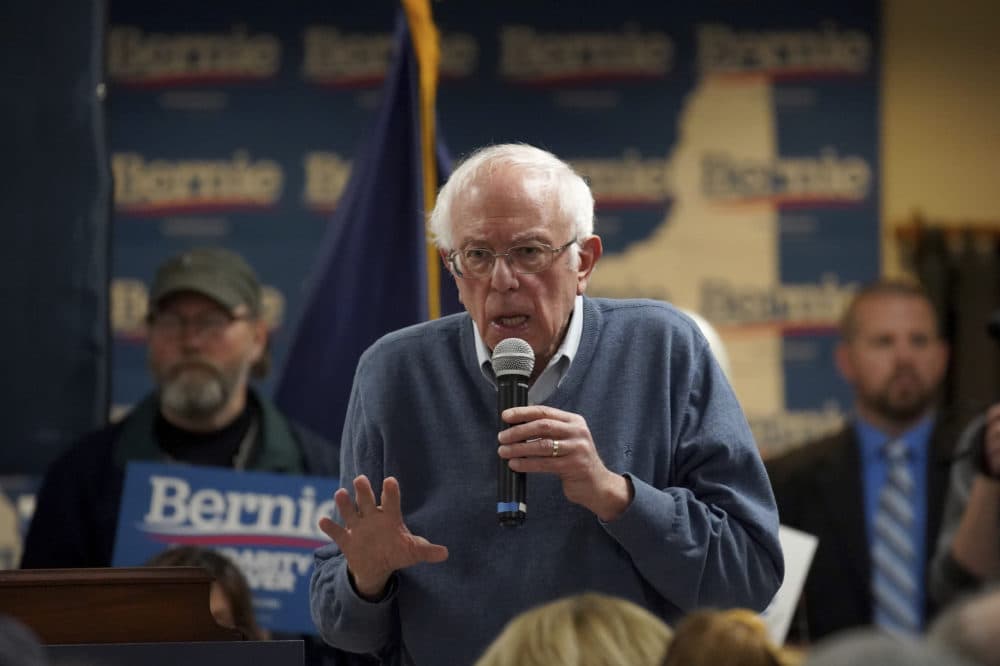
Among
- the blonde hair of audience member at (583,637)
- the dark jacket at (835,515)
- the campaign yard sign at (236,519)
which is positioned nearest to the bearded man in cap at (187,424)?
the campaign yard sign at (236,519)

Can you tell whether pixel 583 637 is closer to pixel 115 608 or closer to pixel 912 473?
pixel 115 608

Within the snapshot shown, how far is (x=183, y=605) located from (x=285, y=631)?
1634 millimetres

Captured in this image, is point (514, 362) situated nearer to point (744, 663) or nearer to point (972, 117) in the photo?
point (744, 663)

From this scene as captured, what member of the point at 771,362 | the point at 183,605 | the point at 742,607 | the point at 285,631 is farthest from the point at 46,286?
the point at 771,362

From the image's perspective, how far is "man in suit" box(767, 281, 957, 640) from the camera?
15.0ft

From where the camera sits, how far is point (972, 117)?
7.37m

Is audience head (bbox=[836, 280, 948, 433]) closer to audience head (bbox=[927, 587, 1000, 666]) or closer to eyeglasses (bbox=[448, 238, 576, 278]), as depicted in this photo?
eyeglasses (bbox=[448, 238, 576, 278])

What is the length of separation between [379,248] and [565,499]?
1895mm

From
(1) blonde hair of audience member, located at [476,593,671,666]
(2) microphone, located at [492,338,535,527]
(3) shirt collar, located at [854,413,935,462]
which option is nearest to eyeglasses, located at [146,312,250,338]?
(3) shirt collar, located at [854,413,935,462]

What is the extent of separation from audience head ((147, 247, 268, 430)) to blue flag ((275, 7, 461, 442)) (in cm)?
32

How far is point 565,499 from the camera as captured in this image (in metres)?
2.48

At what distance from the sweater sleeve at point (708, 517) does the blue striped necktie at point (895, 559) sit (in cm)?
218

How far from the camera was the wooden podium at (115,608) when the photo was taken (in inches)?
93.5

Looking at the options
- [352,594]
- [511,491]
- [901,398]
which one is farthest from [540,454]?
[901,398]
